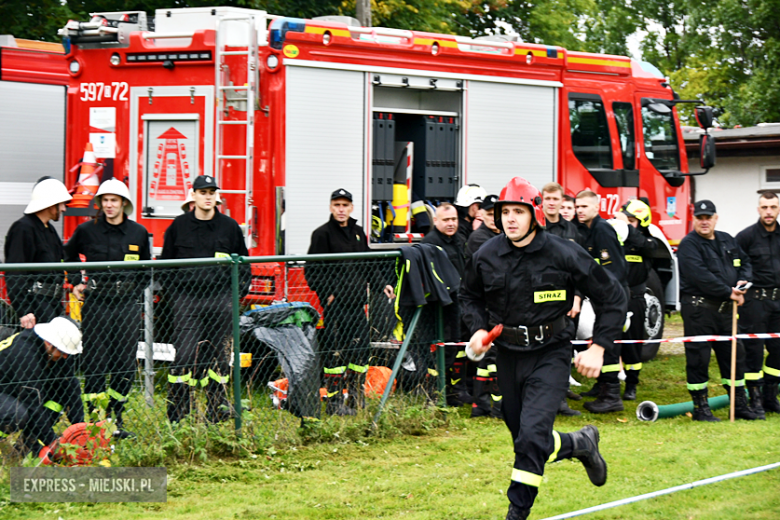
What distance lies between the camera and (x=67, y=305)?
6.08 meters

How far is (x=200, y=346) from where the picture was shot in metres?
6.72

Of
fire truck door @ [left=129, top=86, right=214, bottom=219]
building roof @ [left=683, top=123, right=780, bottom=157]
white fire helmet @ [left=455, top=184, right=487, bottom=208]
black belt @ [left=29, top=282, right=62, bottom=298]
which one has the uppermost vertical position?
building roof @ [left=683, top=123, right=780, bottom=157]

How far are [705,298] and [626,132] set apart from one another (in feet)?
14.0

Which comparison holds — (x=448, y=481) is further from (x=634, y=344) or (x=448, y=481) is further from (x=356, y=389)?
(x=634, y=344)

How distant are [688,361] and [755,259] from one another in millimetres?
1220

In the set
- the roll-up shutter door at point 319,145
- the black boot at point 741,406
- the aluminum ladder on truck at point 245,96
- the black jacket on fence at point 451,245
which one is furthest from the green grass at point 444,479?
the aluminum ladder on truck at point 245,96

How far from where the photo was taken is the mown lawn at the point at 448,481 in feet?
18.0

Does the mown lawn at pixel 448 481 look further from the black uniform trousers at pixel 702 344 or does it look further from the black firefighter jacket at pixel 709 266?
the black firefighter jacket at pixel 709 266

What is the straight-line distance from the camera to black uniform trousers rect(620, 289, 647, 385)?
373 inches

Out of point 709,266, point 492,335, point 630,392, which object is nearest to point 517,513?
point 492,335

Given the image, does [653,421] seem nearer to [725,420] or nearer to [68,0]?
[725,420]

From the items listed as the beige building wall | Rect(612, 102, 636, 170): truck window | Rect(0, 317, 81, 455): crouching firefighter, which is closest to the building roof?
the beige building wall

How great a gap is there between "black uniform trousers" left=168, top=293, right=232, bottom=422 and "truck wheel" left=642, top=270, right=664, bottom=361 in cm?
627

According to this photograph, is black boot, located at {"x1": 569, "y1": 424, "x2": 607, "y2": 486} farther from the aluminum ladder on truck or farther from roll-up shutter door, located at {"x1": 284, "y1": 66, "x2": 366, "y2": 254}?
the aluminum ladder on truck
